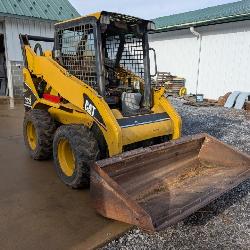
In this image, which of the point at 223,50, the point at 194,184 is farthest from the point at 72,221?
the point at 223,50

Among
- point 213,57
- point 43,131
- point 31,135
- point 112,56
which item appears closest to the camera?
point 43,131

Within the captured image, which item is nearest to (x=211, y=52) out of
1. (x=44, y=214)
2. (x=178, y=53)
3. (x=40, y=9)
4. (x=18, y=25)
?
(x=178, y=53)

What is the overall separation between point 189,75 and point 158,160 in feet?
33.9

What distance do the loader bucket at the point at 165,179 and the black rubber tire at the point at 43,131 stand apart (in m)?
1.77

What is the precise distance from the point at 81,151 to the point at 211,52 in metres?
10.2

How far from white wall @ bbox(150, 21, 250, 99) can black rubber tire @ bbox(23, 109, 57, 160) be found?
28.5 feet

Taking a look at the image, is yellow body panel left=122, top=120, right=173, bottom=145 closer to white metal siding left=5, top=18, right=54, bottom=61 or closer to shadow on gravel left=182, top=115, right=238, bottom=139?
shadow on gravel left=182, top=115, right=238, bottom=139

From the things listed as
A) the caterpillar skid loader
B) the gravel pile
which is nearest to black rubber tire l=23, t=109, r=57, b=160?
the caterpillar skid loader

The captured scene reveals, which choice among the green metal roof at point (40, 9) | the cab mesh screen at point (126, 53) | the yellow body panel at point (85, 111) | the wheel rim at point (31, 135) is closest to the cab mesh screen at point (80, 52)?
the yellow body panel at point (85, 111)

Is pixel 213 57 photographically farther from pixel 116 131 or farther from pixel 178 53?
pixel 116 131

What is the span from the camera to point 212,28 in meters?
12.6

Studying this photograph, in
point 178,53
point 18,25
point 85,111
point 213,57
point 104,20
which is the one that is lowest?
point 85,111

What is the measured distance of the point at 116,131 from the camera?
12.1 feet

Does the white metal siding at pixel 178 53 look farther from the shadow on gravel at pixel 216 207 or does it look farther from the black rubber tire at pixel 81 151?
the black rubber tire at pixel 81 151
